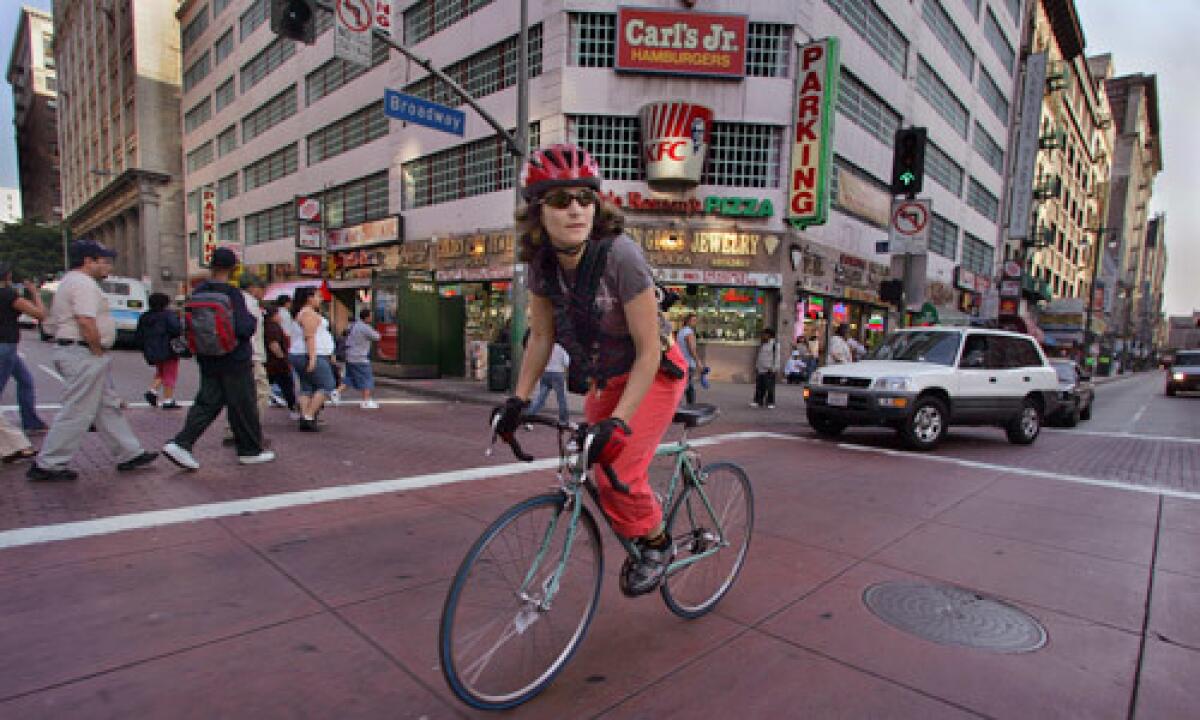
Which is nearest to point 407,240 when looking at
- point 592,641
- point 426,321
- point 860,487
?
point 426,321

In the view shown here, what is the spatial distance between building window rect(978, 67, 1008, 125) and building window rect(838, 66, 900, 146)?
12.2m

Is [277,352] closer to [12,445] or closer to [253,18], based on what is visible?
[12,445]

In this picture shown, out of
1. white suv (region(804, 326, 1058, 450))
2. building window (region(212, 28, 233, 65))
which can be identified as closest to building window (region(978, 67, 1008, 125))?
white suv (region(804, 326, 1058, 450))

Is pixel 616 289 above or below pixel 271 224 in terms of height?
below

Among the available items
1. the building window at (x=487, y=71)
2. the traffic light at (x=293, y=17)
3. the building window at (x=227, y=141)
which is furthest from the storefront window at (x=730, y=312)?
the building window at (x=227, y=141)

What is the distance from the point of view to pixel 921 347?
28.0 ft

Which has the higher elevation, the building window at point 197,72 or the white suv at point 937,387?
the building window at point 197,72

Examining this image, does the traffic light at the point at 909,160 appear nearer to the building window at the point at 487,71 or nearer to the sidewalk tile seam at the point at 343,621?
the building window at the point at 487,71

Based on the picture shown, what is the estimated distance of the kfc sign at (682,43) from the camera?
1608cm

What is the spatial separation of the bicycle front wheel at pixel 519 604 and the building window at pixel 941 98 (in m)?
27.4

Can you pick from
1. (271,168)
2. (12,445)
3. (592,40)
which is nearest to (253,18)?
(271,168)

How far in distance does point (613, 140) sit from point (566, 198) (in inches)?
621

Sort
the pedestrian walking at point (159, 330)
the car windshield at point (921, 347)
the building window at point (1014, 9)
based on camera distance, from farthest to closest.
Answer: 1. the building window at point (1014, 9)
2. the car windshield at point (921, 347)
3. the pedestrian walking at point (159, 330)

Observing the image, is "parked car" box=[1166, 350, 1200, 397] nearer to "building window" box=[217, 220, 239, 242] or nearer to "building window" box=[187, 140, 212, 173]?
"building window" box=[217, 220, 239, 242]
